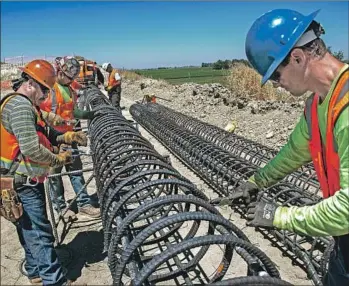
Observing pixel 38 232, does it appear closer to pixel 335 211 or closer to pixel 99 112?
pixel 99 112

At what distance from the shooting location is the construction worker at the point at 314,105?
5.58 ft

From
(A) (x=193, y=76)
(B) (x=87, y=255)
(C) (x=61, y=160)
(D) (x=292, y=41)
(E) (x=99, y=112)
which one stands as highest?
(D) (x=292, y=41)

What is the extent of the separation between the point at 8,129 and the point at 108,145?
3.51 feet

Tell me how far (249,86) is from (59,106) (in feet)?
40.1

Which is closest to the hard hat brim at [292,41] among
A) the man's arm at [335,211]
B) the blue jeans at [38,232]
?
the man's arm at [335,211]

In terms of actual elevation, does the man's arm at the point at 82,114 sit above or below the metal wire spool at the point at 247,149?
above

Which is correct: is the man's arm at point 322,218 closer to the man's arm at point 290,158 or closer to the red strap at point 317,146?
the red strap at point 317,146

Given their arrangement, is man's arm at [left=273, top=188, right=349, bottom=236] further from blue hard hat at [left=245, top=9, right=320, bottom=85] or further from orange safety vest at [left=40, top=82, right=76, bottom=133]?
orange safety vest at [left=40, top=82, right=76, bottom=133]

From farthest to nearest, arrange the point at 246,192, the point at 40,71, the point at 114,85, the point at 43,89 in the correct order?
the point at 114,85 → the point at 43,89 → the point at 40,71 → the point at 246,192

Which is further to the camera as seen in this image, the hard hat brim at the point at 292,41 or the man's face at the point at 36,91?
the man's face at the point at 36,91

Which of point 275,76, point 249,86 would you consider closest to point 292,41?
point 275,76

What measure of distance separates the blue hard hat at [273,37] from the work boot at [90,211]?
4431 millimetres

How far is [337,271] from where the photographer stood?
223 centimetres

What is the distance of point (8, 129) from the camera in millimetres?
3258
